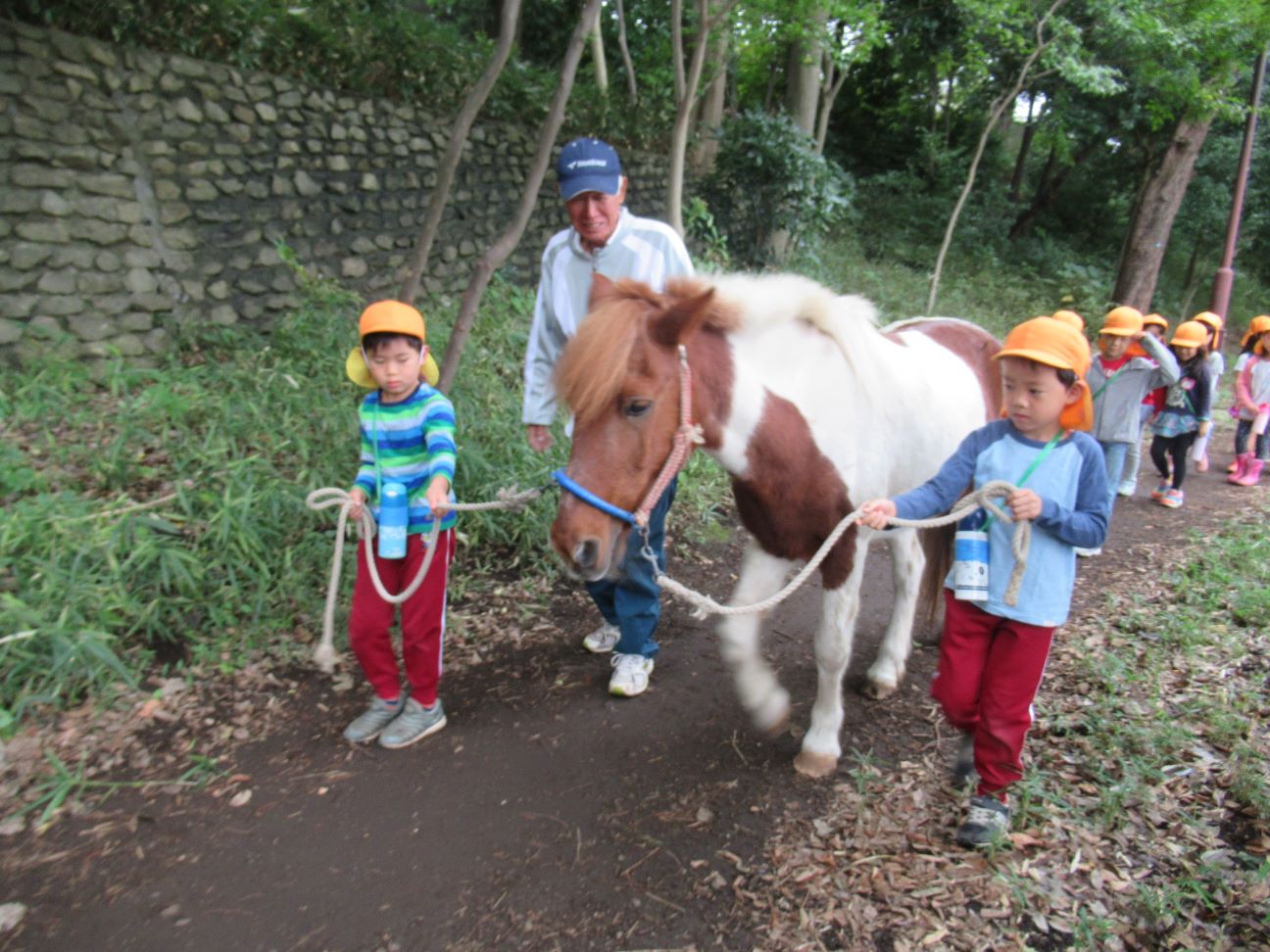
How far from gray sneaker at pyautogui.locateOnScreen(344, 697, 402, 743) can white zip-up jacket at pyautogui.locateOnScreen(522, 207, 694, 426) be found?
1.33 meters

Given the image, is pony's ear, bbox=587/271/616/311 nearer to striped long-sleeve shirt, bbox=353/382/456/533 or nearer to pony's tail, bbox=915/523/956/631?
striped long-sleeve shirt, bbox=353/382/456/533

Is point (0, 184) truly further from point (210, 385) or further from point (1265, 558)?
point (1265, 558)

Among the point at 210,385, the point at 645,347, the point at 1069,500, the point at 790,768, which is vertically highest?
the point at 645,347

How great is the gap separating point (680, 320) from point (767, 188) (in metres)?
9.65

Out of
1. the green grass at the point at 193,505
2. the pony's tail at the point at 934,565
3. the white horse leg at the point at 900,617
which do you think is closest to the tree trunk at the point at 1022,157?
the green grass at the point at 193,505

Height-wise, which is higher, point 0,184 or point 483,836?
point 0,184

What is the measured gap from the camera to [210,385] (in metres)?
5.21

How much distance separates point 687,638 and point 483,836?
65.0 inches

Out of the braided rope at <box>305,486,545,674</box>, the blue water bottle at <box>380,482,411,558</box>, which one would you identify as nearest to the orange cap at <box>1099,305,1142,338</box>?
the braided rope at <box>305,486,545,674</box>

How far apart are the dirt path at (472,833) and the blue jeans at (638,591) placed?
265 millimetres

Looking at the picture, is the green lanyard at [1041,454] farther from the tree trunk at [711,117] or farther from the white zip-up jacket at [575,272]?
the tree trunk at [711,117]

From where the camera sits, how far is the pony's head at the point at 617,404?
212 centimetres

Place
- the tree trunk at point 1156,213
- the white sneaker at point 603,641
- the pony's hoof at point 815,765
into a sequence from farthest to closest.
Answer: the tree trunk at point 1156,213
the white sneaker at point 603,641
the pony's hoof at point 815,765

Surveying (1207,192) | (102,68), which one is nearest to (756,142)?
(102,68)
